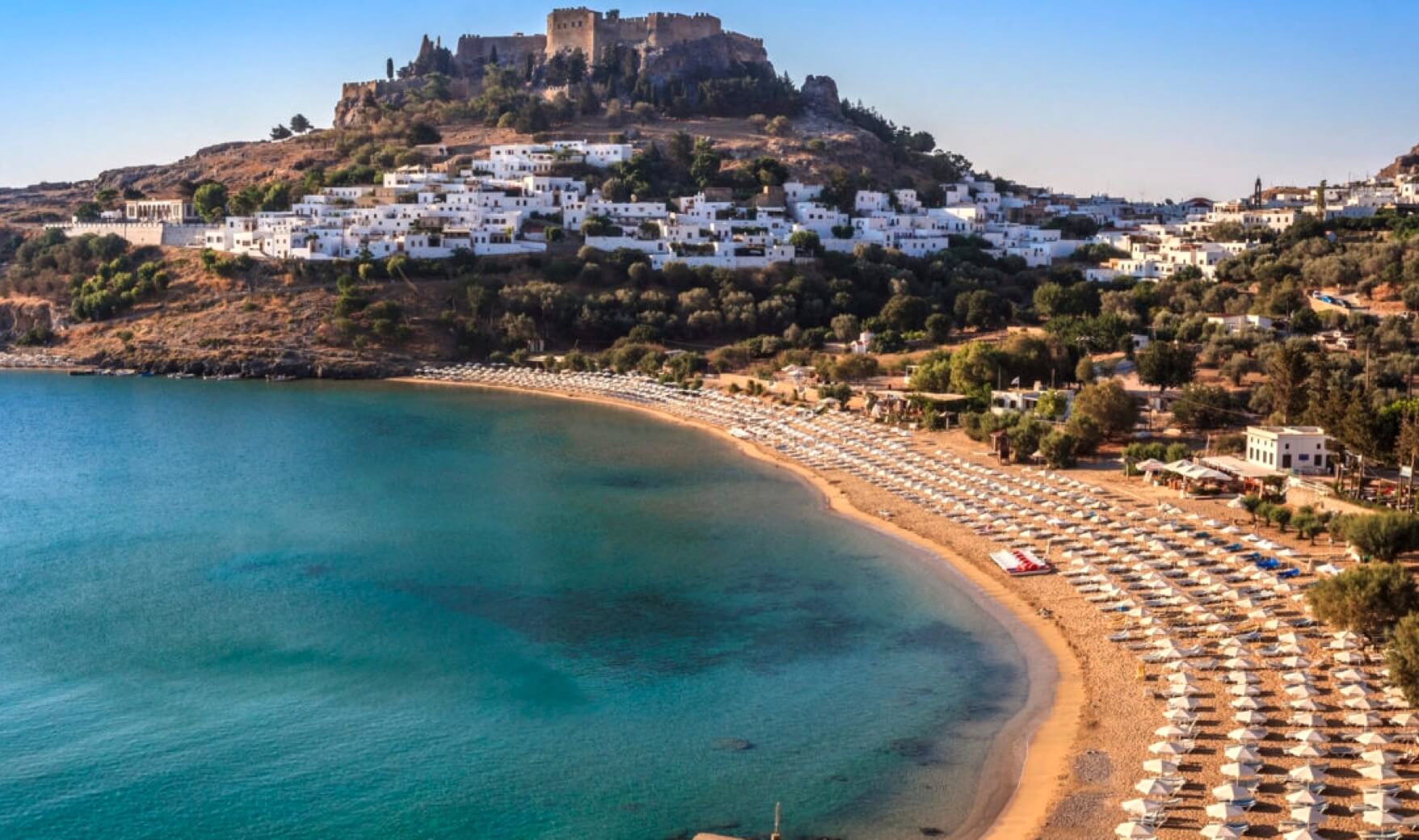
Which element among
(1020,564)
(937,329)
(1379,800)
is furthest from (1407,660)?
(937,329)

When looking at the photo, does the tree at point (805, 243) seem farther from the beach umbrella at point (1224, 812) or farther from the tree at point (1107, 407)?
the beach umbrella at point (1224, 812)

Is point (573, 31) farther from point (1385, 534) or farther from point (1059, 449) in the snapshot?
point (1385, 534)

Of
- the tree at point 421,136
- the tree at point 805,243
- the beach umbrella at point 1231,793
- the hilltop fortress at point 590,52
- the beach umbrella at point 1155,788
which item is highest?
the hilltop fortress at point 590,52

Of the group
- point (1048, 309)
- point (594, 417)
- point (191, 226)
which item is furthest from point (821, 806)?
point (191, 226)

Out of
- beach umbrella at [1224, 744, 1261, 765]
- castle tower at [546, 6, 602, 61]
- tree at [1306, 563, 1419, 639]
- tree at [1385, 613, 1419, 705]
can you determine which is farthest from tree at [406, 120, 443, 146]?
beach umbrella at [1224, 744, 1261, 765]

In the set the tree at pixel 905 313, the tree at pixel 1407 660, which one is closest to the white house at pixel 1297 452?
the tree at pixel 1407 660
